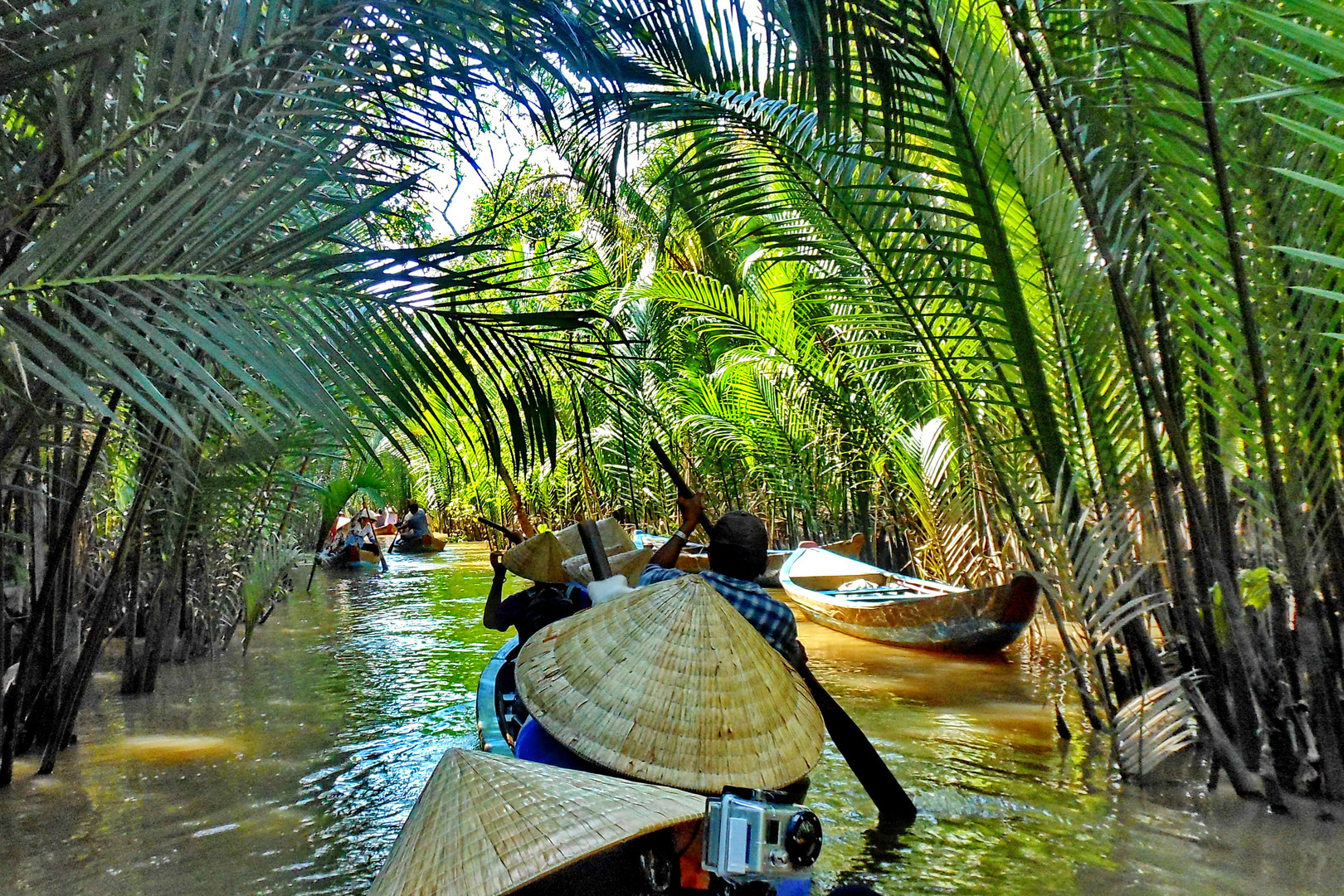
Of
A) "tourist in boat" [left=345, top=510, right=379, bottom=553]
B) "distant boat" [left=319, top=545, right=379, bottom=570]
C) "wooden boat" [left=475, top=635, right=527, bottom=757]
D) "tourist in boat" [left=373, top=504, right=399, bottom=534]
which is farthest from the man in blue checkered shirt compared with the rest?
"tourist in boat" [left=373, top=504, right=399, bottom=534]

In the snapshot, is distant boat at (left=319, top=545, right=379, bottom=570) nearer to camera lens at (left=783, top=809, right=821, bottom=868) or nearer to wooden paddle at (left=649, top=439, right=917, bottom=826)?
wooden paddle at (left=649, top=439, right=917, bottom=826)

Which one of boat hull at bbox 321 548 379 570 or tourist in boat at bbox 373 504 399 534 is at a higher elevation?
tourist in boat at bbox 373 504 399 534

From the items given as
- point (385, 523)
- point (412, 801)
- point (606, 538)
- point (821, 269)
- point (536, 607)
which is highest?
point (821, 269)

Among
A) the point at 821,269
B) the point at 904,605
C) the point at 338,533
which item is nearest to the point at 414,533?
the point at 338,533

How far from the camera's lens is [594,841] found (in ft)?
5.25

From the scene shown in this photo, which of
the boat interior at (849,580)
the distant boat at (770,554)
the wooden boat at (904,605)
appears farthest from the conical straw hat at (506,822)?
the distant boat at (770,554)

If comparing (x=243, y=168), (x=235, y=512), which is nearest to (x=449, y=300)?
(x=243, y=168)

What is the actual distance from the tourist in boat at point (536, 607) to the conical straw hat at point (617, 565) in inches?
4.8

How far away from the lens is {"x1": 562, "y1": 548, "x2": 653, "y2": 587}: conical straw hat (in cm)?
463

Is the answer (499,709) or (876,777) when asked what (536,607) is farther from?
(876,777)

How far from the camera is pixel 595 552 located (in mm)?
4016

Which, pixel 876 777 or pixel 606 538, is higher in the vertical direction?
pixel 606 538

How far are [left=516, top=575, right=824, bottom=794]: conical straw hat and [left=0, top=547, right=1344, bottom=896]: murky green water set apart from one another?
1.46 m

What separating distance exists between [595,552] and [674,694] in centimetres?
175
